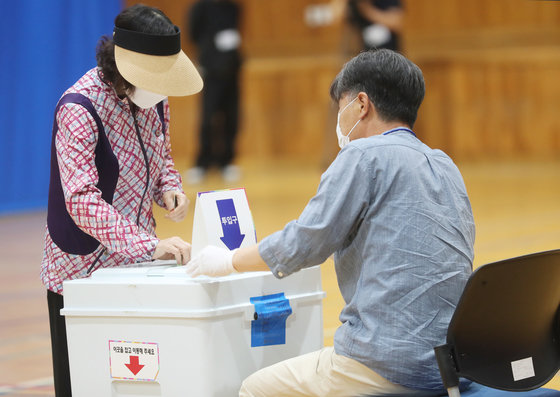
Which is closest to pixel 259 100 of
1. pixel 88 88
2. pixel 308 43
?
pixel 308 43

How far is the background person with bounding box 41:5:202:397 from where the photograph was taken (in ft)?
7.81

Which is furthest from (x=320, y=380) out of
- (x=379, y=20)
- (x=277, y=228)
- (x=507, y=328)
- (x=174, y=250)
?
(x=379, y=20)

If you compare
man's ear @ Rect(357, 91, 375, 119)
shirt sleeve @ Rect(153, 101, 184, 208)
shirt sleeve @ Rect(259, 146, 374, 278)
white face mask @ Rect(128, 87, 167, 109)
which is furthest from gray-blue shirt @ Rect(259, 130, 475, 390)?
shirt sleeve @ Rect(153, 101, 184, 208)

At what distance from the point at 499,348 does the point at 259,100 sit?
9329mm

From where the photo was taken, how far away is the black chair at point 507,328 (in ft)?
6.26

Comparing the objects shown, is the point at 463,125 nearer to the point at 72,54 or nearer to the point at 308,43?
the point at 308,43

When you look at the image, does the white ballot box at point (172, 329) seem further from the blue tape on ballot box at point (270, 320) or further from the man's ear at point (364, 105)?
the man's ear at point (364, 105)

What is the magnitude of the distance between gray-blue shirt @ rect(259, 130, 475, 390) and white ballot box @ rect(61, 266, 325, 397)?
0.89 feet

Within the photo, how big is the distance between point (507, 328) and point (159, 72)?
1.12m

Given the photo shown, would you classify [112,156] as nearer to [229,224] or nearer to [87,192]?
[87,192]

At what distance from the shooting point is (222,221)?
2355mm

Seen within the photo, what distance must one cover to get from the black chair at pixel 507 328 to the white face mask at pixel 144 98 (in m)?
1.06

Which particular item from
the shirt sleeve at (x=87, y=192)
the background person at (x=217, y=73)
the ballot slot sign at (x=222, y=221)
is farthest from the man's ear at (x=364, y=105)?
the background person at (x=217, y=73)

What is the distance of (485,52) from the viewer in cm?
1041
